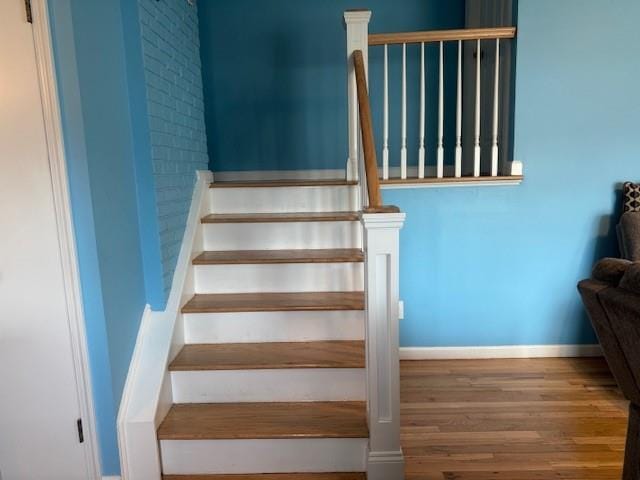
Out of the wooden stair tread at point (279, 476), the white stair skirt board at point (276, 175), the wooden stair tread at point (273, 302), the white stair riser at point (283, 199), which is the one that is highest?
the white stair skirt board at point (276, 175)

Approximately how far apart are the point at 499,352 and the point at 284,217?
1608 mm

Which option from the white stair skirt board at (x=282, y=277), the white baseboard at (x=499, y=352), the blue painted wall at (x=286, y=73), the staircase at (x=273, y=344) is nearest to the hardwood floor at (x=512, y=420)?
the white baseboard at (x=499, y=352)

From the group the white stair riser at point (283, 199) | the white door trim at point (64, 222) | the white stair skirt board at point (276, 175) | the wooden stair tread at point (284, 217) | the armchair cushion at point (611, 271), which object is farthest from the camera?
the white stair skirt board at point (276, 175)

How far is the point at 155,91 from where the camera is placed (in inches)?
85.5

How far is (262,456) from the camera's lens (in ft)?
6.17

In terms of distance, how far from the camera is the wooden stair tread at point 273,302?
2.22m

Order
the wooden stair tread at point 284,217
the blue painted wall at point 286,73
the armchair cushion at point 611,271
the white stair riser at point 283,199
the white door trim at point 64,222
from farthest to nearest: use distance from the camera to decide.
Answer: the blue painted wall at point 286,73 → the white stair riser at point 283,199 → the wooden stair tread at point 284,217 → the white door trim at point 64,222 → the armchair cushion at point 611,271

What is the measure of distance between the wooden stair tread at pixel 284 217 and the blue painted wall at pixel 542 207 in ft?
1.01

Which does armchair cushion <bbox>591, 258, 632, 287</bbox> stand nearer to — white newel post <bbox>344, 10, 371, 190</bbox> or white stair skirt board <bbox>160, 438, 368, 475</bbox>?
white stair skirt board <bbox>160, 438, 368, 475</bbox>

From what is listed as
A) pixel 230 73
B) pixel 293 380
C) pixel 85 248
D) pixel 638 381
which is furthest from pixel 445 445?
pixel 230 73

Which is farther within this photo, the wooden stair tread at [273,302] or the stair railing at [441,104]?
the stair railing at [441,104]

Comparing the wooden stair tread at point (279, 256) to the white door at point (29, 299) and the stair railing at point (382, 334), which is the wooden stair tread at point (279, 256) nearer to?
the stair railing at point (382, 334)

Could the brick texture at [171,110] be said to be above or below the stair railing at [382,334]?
above

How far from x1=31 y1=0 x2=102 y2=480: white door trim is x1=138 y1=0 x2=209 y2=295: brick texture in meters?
0.50
